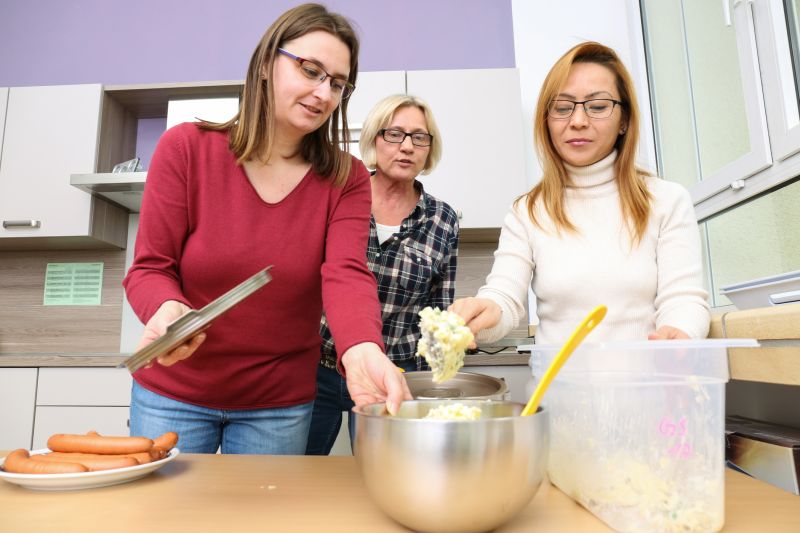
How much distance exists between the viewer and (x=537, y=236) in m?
1.15

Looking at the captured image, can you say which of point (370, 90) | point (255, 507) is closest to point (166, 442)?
point (255, 507)

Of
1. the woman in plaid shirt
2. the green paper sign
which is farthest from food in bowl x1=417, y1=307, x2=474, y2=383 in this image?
the green paper sign

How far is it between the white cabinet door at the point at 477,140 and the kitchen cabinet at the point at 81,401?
1536mm

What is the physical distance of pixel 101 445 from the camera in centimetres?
68

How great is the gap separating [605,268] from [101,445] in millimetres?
899

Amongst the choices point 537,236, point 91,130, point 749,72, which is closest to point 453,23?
point 749,72

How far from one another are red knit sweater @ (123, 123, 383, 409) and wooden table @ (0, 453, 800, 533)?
0.32 meters

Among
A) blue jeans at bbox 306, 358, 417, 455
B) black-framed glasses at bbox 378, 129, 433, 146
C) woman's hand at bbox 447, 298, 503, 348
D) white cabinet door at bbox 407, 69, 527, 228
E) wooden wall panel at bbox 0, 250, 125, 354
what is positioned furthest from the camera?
wooden wall panel at bbox 0, 250, 125, 354

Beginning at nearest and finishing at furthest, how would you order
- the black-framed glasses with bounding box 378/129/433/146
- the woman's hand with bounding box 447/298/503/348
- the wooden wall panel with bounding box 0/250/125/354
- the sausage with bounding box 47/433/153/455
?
the sausage with bounding box 47/433/153/455 → the woman's hand with bounding box 447/298/503/348 → the black-framed glasses with bounding box 378/129/433/146 → the wooden wall panel with bounding box 0/250/125/354

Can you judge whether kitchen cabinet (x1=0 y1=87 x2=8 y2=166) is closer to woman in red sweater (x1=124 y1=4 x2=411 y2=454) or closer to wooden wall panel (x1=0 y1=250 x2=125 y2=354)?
wooden wall panel (x1=0 y1=250 x2=125 y2=354)

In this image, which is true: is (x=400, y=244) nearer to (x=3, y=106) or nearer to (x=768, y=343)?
(x=768, y=343)

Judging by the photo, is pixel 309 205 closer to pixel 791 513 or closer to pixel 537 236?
Result: pixel 537 236

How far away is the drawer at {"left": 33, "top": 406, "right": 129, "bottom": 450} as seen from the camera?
2164mm

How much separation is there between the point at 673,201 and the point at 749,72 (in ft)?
3.45
